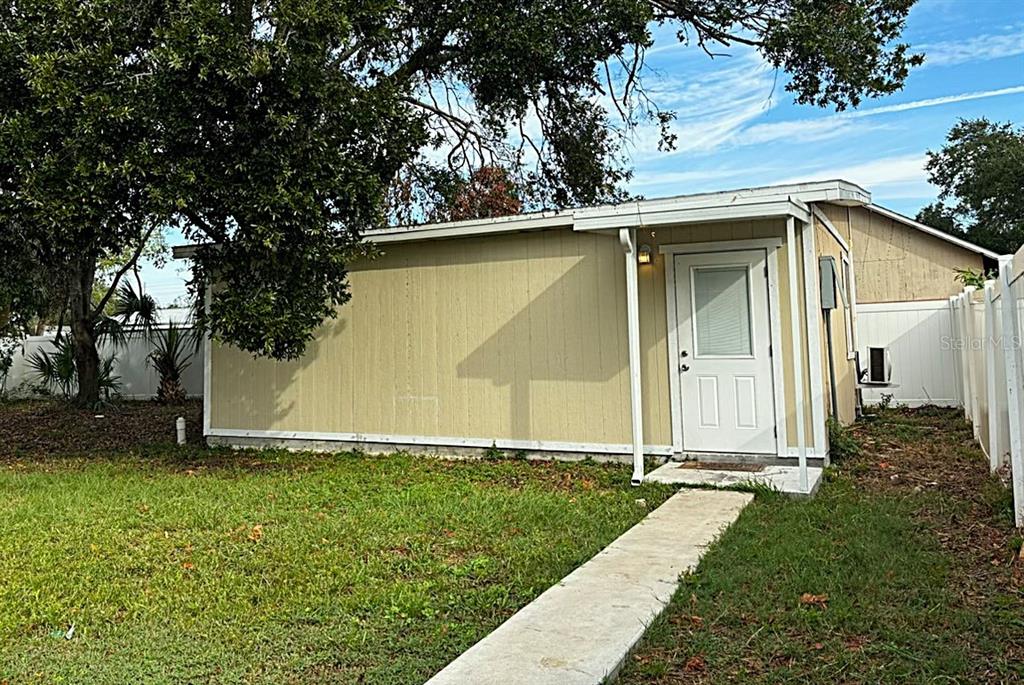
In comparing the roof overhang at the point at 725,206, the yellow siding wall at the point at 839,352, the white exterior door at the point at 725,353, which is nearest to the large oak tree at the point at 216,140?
the roof overhang at the point at 725,206

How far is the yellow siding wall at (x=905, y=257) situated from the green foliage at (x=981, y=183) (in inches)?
398

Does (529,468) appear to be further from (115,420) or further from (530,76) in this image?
(115,420)

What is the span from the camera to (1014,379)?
4.66m

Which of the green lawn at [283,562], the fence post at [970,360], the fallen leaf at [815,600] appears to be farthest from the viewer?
the fence post at [970,360]

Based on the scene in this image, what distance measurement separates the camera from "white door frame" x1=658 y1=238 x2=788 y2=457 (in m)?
7.02

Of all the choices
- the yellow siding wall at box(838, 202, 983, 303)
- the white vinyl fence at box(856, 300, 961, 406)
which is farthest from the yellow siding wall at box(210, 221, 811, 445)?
the yellow siding wall at box(838, 202, 983, 303)

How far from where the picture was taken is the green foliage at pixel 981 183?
24625 millimetres

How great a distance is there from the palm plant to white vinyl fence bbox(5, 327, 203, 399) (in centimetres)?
25

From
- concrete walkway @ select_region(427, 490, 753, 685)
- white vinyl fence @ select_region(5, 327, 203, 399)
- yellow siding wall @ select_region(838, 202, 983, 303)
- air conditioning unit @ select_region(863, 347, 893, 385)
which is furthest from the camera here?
yellow siding wall @ select_region(838, 202, 983, 303)

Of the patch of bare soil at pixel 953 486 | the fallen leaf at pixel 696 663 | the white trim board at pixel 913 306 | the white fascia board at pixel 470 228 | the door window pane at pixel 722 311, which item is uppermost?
the white fascia board at pixel 470 228

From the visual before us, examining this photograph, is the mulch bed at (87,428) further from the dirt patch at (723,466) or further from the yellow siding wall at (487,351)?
the dirt patch at (723,466)

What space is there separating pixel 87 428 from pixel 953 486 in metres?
11.1

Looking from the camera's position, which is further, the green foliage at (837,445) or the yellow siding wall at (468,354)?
the yellow siding wall at (468,354)

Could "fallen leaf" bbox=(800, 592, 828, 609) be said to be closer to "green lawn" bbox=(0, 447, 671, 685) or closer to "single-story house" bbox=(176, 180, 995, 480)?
"green lawn" bbox=(0, 447, 671, 685)
